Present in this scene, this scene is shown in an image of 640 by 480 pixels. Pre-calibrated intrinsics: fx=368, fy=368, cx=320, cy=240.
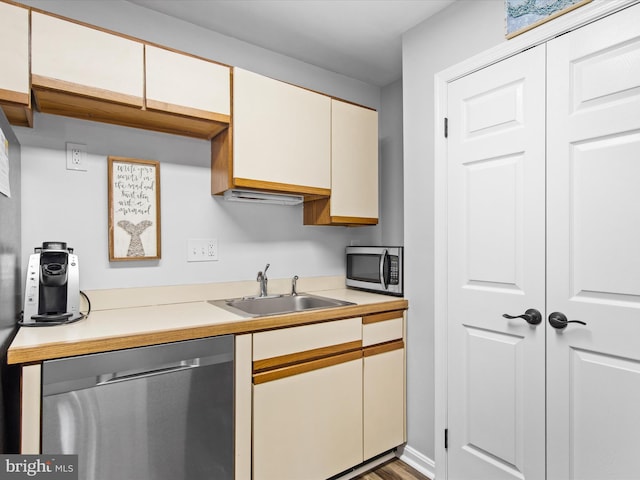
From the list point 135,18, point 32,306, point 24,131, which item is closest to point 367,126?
point 135,18

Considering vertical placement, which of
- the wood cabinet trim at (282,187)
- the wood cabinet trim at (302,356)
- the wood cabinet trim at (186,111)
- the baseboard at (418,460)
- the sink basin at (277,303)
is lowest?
the baseboard at (418,460)

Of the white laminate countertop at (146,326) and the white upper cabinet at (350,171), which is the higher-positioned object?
the white upper cabinet at (350,171)

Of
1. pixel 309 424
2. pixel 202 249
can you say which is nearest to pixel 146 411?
pixel 309 424

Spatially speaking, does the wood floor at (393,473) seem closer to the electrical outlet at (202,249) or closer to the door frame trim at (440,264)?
the door frame trim at (440,264)

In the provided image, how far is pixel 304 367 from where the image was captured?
70.4 inches

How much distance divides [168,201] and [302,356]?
1.12 m

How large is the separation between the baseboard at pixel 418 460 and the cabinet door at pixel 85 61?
2355 millimetres

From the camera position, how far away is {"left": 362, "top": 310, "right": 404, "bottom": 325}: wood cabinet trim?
204 centimetres

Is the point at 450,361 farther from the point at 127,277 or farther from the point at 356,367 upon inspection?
the point at 127,277

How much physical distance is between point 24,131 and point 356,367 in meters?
1.98

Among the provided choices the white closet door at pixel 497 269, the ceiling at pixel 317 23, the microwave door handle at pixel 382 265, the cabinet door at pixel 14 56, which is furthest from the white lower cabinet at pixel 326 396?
the ceiling at pixel 317 23

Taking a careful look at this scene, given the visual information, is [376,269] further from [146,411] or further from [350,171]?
[146,411]

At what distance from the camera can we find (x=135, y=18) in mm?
1944

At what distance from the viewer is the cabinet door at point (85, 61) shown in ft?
4.82
